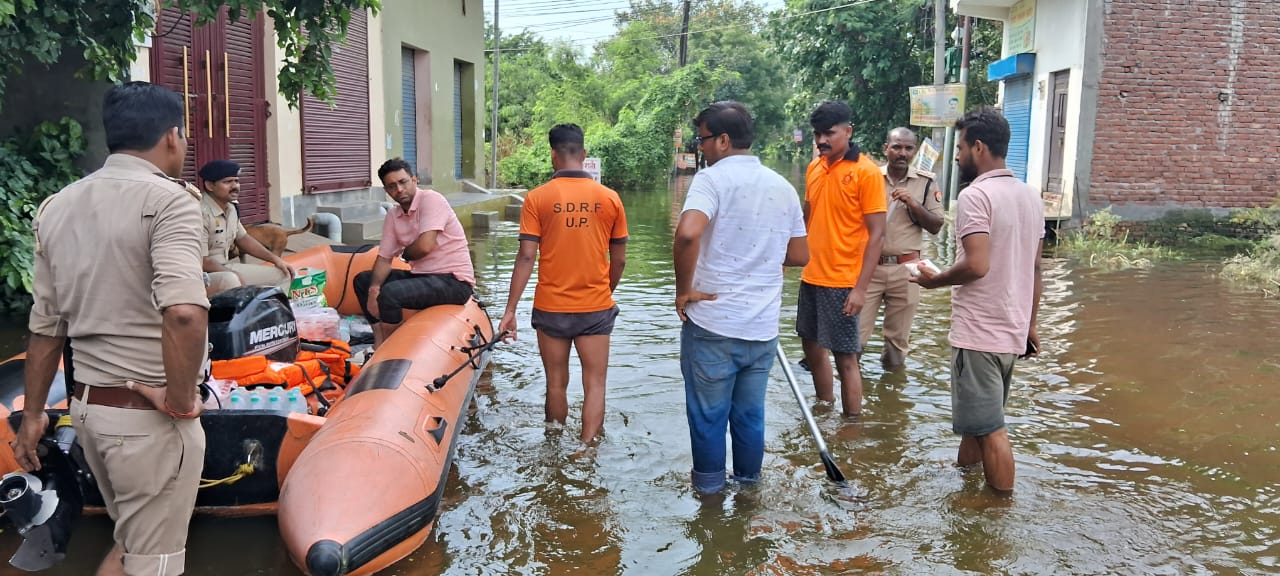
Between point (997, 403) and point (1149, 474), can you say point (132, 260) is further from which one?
point (1149, 474)

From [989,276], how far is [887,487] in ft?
3.65

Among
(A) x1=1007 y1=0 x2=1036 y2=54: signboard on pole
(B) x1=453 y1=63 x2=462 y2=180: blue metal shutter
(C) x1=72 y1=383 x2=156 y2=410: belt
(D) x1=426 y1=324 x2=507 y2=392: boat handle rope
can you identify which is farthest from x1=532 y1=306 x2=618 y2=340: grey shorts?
(B) x1=453 y1=63 x2=462 y2=180: blue metal shutter

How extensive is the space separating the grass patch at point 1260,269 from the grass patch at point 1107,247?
3.26ft

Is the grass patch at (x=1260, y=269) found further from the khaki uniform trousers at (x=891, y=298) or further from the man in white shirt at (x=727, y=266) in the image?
the man in white shirt at (x=727, y=266)

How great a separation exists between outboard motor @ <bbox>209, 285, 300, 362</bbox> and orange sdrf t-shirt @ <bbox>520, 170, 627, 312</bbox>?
128 centimetres

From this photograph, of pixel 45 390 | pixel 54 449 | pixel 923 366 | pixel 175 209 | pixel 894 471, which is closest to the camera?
pixel 175 209

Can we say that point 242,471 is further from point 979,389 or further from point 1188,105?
point 1188,105

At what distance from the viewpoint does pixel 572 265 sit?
4.74m

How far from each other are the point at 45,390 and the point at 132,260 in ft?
1.86

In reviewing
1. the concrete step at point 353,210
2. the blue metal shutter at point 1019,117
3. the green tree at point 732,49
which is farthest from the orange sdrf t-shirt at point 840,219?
the green tree at point 732,49

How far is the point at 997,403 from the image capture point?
13.3 ft

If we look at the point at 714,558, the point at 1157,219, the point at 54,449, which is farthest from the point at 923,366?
the point at 1157,219

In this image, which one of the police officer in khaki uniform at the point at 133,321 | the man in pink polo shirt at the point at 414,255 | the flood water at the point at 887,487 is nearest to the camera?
the police officer in khaki uniform at the point at 133,321

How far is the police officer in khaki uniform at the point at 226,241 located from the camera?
5.60 meters
